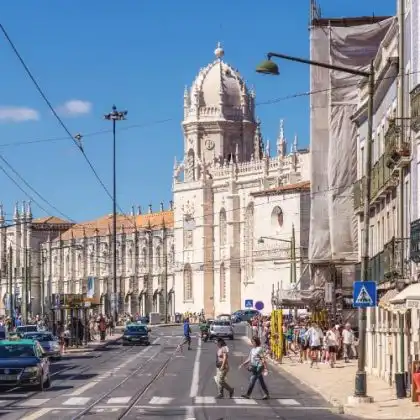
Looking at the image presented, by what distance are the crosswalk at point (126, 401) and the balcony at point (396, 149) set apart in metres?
6.27

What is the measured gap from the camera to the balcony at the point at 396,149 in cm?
3152

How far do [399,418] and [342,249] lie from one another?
28923 mm

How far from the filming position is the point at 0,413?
82.5 feet

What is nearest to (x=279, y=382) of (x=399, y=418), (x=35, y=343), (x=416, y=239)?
(x=35, y=343)

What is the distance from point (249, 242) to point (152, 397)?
10626 cm

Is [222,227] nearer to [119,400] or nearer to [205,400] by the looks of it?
[205,400]

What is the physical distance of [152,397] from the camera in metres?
30.8

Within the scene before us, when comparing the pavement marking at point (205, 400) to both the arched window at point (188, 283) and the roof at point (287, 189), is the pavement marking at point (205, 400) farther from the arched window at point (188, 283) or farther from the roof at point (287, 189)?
the arched window at point (188, 283)

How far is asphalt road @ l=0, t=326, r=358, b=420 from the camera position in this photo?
25.3 m

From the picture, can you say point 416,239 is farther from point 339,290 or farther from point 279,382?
point 339,290

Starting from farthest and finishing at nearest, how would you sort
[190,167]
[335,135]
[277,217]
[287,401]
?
[190,167]
[277,217]
[335,135]
[287,401]

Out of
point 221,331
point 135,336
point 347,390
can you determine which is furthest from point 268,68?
point 221,331

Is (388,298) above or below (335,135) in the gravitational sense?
below

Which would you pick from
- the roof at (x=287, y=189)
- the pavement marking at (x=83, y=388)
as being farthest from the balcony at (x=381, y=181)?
the roof at (x=287, y=189)
